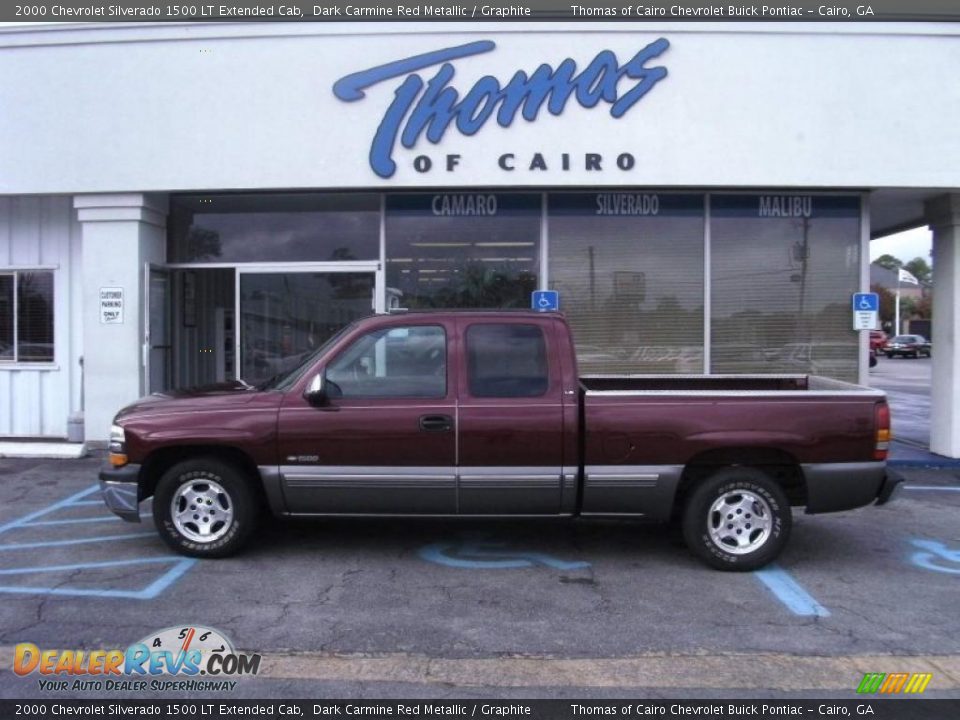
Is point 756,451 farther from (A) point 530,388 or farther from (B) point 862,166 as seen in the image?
(B) point 862,166

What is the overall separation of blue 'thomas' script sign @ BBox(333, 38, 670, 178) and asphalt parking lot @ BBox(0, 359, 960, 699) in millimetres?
5219

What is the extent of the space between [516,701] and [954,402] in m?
8.65

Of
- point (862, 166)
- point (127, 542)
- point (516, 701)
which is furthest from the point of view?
point (862, 166)

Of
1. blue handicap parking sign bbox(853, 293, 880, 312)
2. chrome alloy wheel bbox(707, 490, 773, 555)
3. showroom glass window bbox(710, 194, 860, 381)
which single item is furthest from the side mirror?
blue handicap parking sign bbox(853, 293, 880, 312)

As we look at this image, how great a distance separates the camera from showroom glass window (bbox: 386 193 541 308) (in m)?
10.7

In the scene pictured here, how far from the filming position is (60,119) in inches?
403

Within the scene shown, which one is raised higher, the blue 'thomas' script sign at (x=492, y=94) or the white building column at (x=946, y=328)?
the blue 'thomas' script sign at (x=492, y=94)

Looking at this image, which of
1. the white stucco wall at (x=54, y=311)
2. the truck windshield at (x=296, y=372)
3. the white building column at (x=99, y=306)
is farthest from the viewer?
the white stucco wall at (x=54, y=311)

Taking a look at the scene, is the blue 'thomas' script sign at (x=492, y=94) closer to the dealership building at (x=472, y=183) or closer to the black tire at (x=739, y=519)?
the dealership building at (x=472, y=183)

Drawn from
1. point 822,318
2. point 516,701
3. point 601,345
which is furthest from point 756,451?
point 822,318

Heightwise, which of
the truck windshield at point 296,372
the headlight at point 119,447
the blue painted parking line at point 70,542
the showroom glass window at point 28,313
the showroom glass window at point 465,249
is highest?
the showroom glass window at point 465,249

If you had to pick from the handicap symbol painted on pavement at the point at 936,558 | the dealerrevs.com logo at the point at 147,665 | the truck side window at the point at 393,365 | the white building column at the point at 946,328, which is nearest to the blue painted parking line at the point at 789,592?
the handicap symbol painted on pavement at the point at 936,558

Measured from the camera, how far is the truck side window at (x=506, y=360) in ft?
19.0

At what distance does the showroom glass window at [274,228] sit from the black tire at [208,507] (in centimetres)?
548
